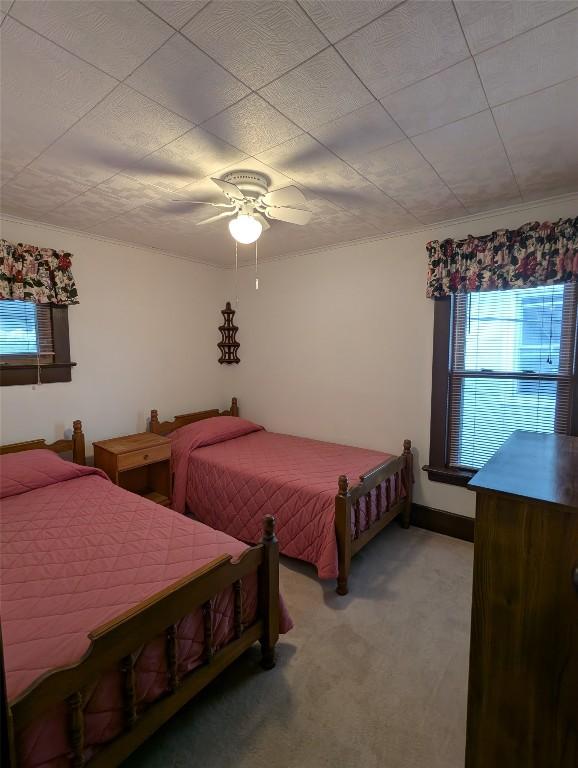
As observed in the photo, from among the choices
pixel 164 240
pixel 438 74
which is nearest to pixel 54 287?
pixel 164 240

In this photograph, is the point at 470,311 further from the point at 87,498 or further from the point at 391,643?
the point at 87,498

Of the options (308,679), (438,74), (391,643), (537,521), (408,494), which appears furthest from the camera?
(408,494)

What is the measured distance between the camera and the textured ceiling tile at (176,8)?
1049 mm

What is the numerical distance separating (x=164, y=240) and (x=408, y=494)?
10.1 feet

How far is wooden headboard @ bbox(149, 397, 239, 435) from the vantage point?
3614 millimetres

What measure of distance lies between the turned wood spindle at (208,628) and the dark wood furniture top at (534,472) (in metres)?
1.17

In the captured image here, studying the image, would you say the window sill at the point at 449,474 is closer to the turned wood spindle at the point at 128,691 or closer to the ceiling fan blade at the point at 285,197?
the ceiling fan blade at the point at 285,197

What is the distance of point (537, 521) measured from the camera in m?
0.85

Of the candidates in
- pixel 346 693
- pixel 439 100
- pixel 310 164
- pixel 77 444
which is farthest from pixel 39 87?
pixel 346 693

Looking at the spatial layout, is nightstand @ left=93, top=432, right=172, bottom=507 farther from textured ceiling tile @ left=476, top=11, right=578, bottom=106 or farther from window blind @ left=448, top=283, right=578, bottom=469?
textured ceiling tile @ left=476, top=11, right=578, bottom=106

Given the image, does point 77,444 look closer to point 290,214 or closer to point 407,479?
point 290,214

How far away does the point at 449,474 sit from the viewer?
9.66ft

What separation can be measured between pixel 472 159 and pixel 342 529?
7.22 feet

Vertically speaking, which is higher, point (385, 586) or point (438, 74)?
point (438, 74)
